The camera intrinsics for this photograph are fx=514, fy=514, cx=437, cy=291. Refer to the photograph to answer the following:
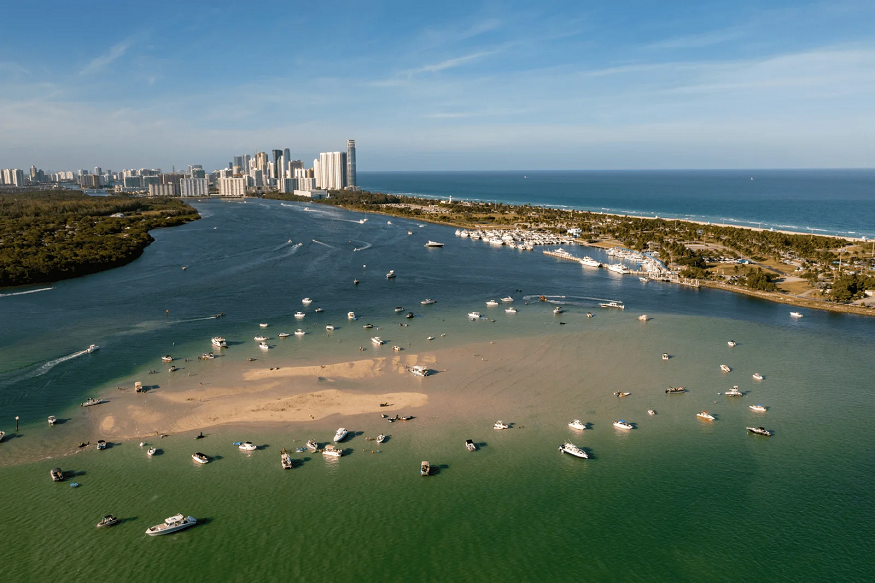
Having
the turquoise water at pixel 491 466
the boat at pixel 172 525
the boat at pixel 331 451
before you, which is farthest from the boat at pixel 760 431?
the boat at pixel 172 525

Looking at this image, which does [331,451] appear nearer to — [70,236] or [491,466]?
[491,466]

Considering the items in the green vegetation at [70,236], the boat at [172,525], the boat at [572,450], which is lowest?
the boat at [172,525]

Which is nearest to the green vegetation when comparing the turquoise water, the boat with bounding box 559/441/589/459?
the turquoise water

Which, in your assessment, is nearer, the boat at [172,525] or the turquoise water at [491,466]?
the turquoise water at [491,466]

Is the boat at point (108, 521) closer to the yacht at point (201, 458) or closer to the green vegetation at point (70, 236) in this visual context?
the yacht at point (201, 458)

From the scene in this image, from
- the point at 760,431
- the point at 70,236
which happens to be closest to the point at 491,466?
the point at 760,431

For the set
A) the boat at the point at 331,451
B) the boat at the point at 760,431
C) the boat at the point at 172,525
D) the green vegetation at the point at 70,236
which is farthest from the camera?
the green vegetation at the point at 70,236

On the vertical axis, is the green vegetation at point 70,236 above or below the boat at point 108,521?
above
